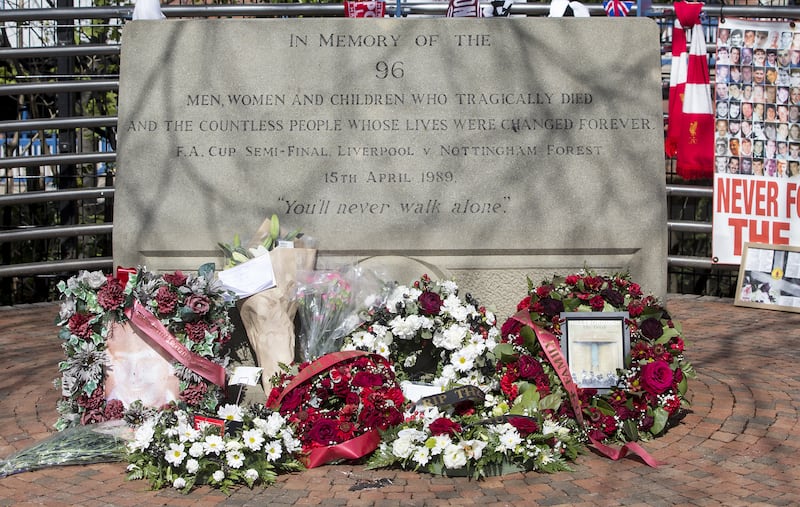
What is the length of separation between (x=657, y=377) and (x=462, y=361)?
1157mm

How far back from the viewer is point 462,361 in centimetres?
582

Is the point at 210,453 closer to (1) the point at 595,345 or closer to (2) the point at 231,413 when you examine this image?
(2) the point at 231,413

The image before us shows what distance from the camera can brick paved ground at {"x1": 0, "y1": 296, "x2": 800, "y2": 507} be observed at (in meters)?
4.61

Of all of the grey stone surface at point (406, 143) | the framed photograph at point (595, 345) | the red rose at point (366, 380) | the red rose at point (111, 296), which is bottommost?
the red rose at point (366, 380)

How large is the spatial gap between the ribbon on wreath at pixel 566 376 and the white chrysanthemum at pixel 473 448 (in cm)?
79

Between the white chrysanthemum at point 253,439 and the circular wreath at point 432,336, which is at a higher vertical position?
the circular wreath at point 432,336

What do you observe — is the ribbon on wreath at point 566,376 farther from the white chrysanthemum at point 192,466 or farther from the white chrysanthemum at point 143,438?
the white chrysanthemum at point 143,438

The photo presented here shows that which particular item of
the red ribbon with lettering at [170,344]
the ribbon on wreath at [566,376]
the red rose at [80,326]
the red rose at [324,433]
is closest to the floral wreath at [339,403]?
the red rose at [324,433]

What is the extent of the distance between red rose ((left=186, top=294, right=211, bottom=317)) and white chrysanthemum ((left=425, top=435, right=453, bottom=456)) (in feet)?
5.40

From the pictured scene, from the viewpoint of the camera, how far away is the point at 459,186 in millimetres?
6586

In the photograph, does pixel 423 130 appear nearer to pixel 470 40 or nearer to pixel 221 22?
pixel 470 40

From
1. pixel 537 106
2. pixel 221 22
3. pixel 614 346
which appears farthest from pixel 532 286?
pixel 221 22

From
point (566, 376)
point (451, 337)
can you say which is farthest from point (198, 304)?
point (566, 376)

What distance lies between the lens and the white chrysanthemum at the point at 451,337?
5.83m
